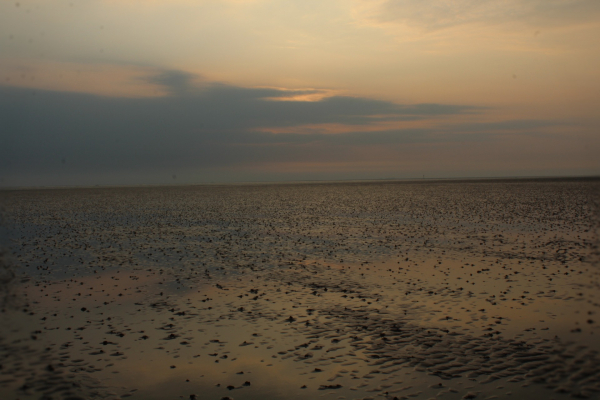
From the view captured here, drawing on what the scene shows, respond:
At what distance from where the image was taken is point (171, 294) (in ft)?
58.4

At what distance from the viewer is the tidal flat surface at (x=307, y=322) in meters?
9.73

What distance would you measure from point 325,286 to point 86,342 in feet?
30.6

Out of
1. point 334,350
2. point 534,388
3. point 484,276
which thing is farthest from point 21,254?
point 534,388

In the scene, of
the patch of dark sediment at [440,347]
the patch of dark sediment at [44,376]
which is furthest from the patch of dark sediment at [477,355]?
the patch of dark sediment at [44,376]

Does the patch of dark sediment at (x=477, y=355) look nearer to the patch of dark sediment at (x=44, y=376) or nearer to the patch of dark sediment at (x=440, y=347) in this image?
the patch of dark sediment at (x=440, y=347)

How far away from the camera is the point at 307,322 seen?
13.9 metres

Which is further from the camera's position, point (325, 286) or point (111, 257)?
point (111, 257)

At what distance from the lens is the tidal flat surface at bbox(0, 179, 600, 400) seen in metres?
9.73

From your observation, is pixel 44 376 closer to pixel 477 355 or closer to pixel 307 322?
pixel 307 322

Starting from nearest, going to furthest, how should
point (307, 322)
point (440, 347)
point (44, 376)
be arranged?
point (44, 376) → point (440, 347) → point (307, 322)

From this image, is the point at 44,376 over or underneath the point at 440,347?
underneath

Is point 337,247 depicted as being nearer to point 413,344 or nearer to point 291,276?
point 291,276

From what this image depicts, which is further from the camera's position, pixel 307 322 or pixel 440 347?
pixel 307 322

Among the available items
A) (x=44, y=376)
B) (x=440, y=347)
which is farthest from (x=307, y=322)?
(x=44, y=376)
